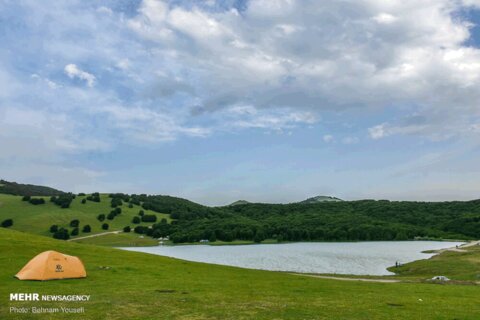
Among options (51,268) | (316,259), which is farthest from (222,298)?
(316,259)

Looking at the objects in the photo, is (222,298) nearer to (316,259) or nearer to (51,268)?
(51,268)

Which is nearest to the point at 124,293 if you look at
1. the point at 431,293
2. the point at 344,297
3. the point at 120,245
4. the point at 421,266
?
the point at 344,297

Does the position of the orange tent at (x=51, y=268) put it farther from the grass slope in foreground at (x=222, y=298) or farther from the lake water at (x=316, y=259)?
the lake water at (x=316, y=259)

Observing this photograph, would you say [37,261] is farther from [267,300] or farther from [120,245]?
[120,245]

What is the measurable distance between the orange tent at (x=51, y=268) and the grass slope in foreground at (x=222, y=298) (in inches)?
43.4

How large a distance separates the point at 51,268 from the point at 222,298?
1809cm

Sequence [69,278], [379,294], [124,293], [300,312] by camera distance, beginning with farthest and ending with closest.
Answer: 1. [69,278]
2. [379,294]
3. [124,293]
4. [300,312]

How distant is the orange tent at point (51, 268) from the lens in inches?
1474

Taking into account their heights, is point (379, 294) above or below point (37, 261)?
below

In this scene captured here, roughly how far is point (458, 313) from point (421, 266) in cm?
6511

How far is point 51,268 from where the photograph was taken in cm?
3822

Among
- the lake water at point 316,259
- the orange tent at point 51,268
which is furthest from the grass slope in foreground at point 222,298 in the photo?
the lake water at point 316,259

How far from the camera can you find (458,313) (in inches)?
1072

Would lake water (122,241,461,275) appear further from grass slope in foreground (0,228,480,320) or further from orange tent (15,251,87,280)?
orange tent (15,251,87,280)
